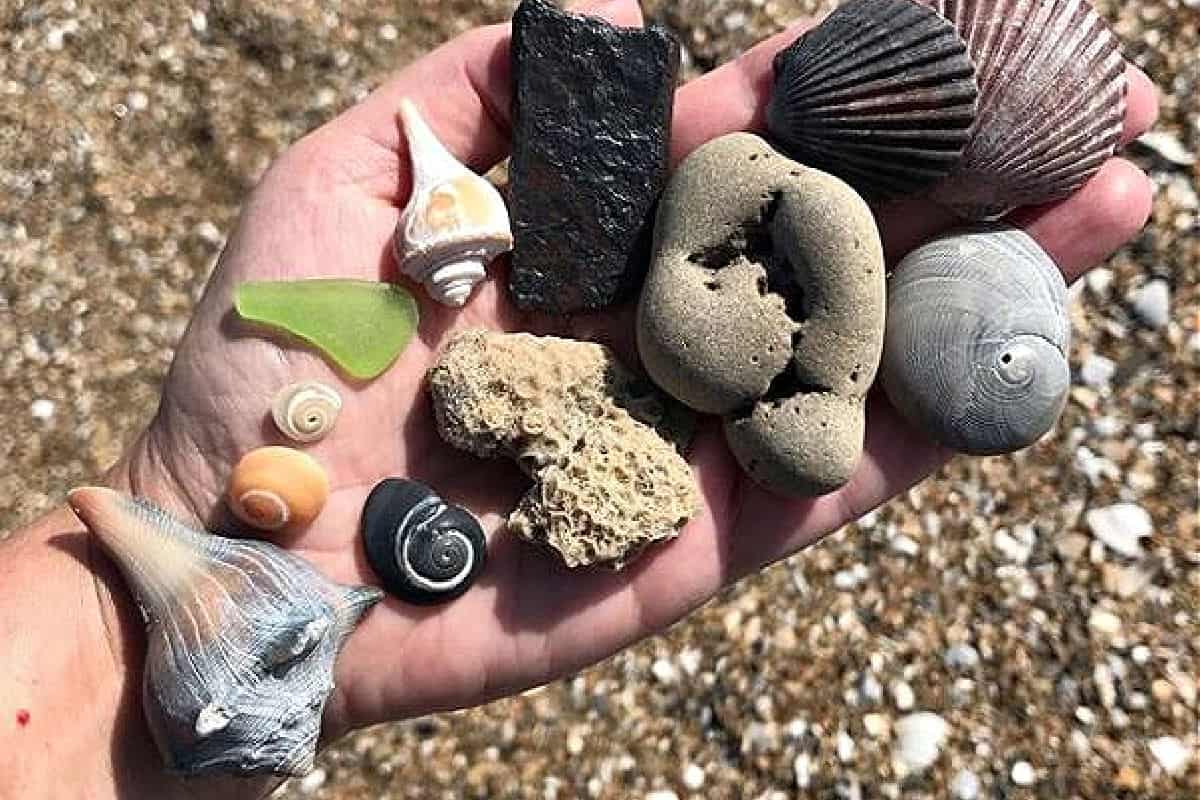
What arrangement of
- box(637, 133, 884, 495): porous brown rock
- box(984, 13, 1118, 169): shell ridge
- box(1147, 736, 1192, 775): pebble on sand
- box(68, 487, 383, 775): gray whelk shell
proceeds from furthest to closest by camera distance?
1. box(1147, 736, 1192, 775): pebble on sand
2. box(984, 13, 1118, 169): shell ridge
3. box(637, 133, 884, 495): porous brown rock
4. box(68, 487, 383, 775): gray whelk shell

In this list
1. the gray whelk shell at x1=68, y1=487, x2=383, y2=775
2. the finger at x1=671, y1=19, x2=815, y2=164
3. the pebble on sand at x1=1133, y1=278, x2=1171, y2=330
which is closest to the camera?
the gray whelk shell at x1=68, y1=487, x2=383, y2=775

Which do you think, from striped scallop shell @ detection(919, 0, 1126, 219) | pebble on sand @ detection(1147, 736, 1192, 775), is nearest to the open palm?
striped scallop shell @ detection(919, 0, 1126, 219)

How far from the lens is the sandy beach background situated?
331 cm

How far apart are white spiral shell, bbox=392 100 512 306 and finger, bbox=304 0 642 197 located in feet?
0.14

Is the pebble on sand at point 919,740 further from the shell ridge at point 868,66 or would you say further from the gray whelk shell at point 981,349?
the shell ridge at point 868,66

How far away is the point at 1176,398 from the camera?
3473mm

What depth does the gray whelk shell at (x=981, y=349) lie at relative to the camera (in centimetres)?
265

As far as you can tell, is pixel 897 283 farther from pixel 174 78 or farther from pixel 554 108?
pixel 174 78

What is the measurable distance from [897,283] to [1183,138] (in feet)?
4.50

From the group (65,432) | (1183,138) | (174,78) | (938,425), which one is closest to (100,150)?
(174,78)

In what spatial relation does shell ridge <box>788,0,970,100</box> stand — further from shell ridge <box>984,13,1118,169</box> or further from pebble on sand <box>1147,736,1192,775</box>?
pebble on sand <box>1147,736,1192,775</box>

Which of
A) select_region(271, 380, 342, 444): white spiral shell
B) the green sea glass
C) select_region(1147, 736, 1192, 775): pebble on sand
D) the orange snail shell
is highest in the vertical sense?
the green sea glass

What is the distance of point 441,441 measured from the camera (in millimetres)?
2789

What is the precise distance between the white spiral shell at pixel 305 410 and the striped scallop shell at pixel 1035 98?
1.24 metres
